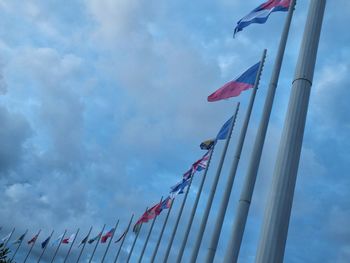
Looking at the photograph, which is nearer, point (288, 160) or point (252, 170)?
point (288, 160)

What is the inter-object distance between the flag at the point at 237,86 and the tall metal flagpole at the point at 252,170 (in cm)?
257

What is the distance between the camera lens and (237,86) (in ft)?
51.0

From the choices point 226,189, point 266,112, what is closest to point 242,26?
point 266,112

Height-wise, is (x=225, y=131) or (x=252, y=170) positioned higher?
(x=225, y=131)

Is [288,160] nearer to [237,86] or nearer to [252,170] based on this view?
[252,170]

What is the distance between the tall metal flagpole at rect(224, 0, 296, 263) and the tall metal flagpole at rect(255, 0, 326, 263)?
15.3 feet

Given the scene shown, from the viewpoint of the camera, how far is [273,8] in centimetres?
1345

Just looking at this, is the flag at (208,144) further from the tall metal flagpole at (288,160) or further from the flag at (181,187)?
the tall metal flagpole at (288,160)

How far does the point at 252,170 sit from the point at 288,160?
5.57 m

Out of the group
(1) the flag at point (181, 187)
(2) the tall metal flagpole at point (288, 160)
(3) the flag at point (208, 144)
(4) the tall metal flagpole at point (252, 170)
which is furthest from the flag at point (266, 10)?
(1) the flag at point (181, 187)

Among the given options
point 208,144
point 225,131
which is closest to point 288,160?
point 225,131

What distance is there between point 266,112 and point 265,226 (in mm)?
6474

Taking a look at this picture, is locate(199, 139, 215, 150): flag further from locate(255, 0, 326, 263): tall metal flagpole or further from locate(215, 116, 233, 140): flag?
locate(255, 0, 326, 263): tall metal flagpole

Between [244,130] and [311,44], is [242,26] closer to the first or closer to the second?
[244,130]
